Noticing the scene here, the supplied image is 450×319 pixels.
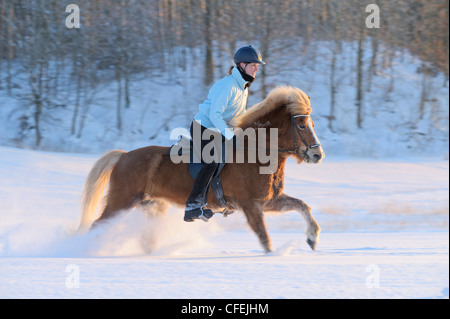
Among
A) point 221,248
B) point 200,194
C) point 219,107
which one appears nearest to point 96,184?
point 200,194

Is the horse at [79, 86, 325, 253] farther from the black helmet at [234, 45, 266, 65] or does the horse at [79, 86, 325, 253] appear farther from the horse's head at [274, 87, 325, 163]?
the black helmet at [234, 45, 266, 65]

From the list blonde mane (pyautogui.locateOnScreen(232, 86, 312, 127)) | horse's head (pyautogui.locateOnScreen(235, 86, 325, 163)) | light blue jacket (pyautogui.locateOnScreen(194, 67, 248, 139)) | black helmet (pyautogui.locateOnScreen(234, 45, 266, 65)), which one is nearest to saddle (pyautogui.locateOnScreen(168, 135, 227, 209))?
light blue jacket (pyautogui.locateOnScreen(194, 67, 248, 139))

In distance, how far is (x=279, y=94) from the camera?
18.4ft

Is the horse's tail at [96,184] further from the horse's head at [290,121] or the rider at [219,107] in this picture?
the horse's head at [290,121]

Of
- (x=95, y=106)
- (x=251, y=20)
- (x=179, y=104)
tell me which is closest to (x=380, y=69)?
(x=251, y=20)

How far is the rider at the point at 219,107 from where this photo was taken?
17.6 feet

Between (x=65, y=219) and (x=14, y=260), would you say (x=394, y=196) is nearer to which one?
(x=65, y=219)

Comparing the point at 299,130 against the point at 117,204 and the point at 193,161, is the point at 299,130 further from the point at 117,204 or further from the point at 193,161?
the point at 117,204

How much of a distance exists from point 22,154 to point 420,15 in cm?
1851

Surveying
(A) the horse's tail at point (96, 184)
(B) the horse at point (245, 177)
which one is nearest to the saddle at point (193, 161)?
(B) the horse at point (245, 177)

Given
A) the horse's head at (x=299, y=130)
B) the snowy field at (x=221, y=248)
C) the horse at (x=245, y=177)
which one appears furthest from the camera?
the horse at (x=245, y=177)

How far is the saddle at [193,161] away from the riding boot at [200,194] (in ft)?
0.30

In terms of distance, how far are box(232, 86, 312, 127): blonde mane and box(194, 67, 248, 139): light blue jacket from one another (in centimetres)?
13

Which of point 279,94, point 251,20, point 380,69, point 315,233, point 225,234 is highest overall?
point 251,20
